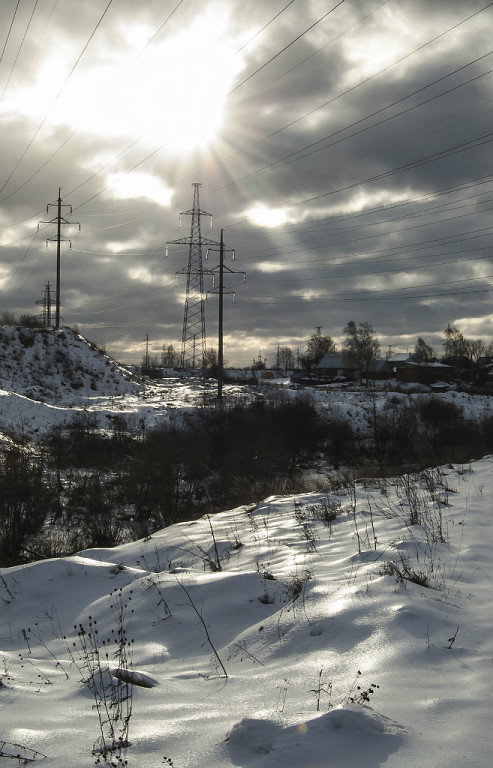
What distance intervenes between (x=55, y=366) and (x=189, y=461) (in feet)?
66.5

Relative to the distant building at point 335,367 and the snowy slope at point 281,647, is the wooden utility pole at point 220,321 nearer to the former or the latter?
the snowy slope at point 281,647

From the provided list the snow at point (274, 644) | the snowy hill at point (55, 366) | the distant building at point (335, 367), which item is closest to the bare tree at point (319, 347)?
the distant building at point (335, 367)

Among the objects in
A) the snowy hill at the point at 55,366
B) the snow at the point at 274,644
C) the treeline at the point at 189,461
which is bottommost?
the treeline at the point at 189,461

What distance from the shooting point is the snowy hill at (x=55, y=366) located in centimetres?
3294

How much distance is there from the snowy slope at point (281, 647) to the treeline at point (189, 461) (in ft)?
14.9

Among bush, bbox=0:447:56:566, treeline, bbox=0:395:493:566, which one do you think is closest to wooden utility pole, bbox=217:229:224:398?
treeline, bbox=0:395:493:566

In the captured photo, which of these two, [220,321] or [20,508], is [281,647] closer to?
[20,508]

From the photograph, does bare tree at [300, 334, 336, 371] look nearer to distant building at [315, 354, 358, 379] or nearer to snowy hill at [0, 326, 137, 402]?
distant building at [315, 354, 358, 379]

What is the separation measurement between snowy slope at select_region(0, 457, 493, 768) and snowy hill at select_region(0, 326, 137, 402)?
2586 centimetres

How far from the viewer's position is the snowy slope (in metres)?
2.72

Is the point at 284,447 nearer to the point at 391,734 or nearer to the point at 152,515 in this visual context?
the point at 152,515

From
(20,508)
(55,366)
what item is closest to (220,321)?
(55,366)

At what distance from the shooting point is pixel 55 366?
35.8 meters

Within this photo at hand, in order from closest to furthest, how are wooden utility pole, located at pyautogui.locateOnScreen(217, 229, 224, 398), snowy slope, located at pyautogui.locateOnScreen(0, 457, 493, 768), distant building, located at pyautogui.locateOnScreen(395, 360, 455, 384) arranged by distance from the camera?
snowy slope, located at pyautogui.locateOnScreen(0, 457, 493, 768) → wooden utility pole, located at pyautogui.locateOnScreen(217, 229, 224, 398) → distant building, located at pyautogui.locateOnScreen(395, 360, 455, 384)
